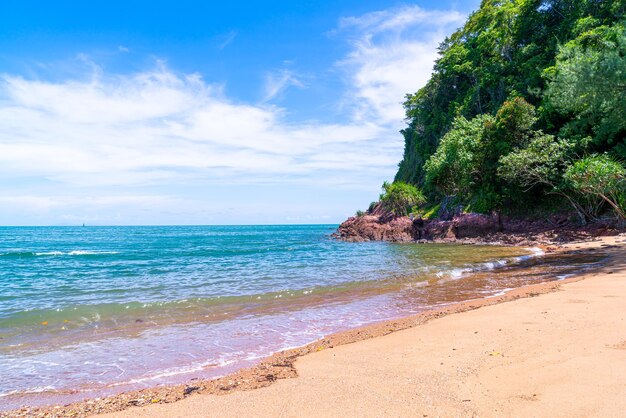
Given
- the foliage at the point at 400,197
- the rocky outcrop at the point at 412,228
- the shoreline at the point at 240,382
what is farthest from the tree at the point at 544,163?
the shoreline at the point at 240,382

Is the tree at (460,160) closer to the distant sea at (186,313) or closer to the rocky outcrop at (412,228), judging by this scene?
the rocky outcrop at (412,228)

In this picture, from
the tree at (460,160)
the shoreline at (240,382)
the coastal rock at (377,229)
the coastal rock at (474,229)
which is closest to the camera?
the shoreline at (240,382)

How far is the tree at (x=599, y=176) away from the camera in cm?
2081

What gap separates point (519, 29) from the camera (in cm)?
4059

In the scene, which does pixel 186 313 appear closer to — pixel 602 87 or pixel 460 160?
pixel 602 87

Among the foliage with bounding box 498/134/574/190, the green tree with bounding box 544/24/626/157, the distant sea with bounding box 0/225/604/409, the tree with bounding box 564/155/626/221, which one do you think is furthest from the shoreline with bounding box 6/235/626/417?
the foliage with bounding box 498/134/574/190

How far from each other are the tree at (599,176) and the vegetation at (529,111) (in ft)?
0.19

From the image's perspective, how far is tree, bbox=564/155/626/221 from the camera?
20812 millimetres

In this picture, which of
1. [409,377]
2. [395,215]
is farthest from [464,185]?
[409,377]

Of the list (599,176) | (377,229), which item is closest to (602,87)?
(599,176)

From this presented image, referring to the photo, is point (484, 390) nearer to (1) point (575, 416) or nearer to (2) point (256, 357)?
(1) point (575, 416)

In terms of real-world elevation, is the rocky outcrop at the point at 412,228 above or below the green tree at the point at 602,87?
below

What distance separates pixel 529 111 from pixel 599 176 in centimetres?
1192

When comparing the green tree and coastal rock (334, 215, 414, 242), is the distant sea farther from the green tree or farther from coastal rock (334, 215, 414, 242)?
coastal rock (334, 215, 414, 242)
